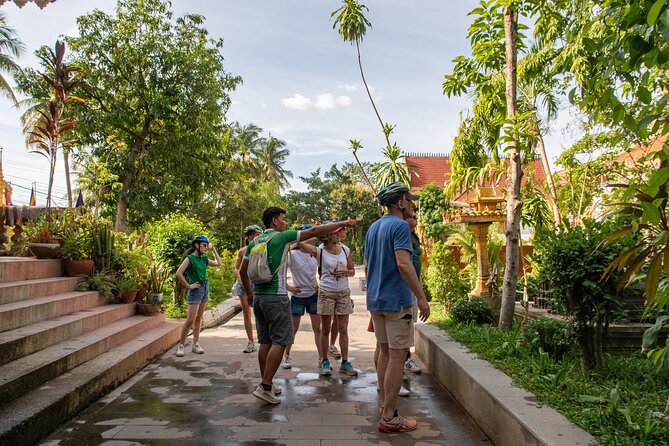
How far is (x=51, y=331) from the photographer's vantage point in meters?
5.22

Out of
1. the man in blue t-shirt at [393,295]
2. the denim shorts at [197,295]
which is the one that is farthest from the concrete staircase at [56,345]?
the man in blue t-shirt at [393,295]

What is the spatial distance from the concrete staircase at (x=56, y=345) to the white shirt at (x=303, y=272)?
2.09 meters

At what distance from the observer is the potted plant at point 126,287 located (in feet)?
24.4

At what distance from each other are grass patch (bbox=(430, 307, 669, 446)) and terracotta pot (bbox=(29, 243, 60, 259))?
5807 millimetres

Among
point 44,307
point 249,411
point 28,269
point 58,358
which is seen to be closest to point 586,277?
point 249,411

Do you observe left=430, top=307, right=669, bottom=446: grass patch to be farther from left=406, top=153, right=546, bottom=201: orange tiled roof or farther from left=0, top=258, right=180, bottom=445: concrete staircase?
left=406, top=153, right=546, bottom=201: orange tiled roof

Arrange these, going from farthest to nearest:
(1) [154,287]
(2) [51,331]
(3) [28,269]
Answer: (1) [154,287] < (3) [28,269] < (2) [51,331]

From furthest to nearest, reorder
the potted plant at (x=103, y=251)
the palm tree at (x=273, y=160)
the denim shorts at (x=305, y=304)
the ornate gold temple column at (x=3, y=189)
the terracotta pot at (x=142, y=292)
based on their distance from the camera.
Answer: the palm tree at (x=273, y=160), the ornate gold temple column at (x=3, y=189), the terracotta pot at (x=142, y=292), the potted plant at (x=103, y=251), the denim shorts at (x=305, y=304)

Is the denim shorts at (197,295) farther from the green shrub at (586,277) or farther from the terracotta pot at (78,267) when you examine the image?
the green shrub at (586,277)

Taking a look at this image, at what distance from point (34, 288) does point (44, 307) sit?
22.0 inches

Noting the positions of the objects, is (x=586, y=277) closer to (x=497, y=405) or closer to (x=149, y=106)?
(x=497, y=405)

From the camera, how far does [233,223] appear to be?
91.1ft

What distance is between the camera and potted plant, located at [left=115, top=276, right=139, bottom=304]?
7.43m

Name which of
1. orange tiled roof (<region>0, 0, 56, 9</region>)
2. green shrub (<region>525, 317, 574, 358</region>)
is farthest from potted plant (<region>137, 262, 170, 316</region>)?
orange tiled roof (<region>0, 0, 56, 9</region>)
